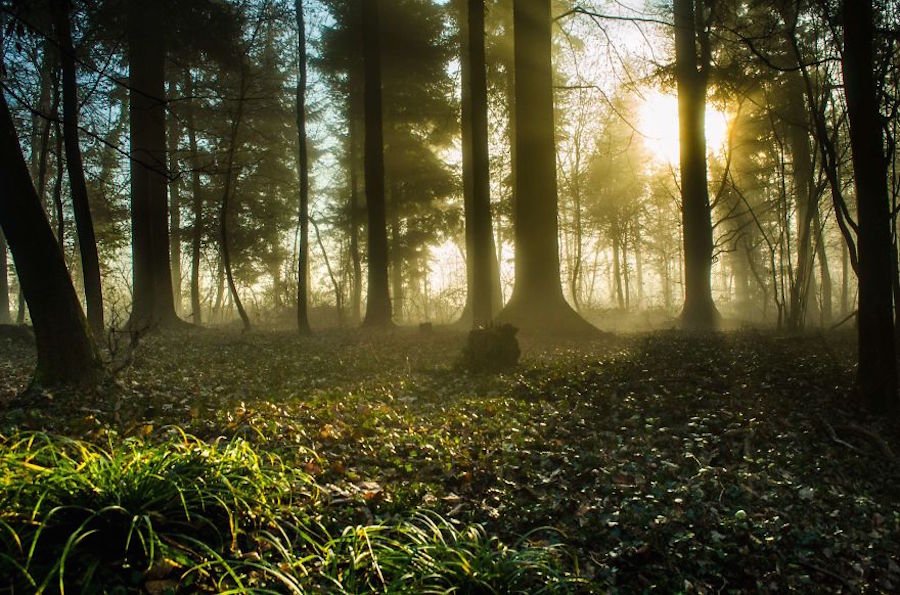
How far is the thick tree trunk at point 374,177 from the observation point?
14.5 meters

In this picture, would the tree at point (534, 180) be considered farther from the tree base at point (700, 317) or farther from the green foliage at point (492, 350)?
the tree base at point (700, 317)

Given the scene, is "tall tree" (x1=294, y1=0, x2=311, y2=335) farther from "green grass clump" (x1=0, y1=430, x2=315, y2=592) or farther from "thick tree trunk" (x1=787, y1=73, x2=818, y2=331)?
"thick tree trunk" (x1=787, y1=73, x2=818, y2=331)

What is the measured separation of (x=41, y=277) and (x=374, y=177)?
9941 mm

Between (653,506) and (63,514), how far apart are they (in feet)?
12.0

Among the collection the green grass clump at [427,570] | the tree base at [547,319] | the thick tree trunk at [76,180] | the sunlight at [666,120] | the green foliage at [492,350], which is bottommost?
the green grass clump at [427,570]

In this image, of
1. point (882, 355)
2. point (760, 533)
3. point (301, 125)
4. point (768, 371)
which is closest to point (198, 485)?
point (760, 533)

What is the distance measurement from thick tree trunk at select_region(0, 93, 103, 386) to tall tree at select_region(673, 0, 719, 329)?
12751 millimetres

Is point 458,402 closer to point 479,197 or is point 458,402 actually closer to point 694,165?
point 479,197

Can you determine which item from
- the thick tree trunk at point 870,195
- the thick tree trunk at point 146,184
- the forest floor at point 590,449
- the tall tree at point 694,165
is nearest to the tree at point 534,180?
the forest floor at point 590,449

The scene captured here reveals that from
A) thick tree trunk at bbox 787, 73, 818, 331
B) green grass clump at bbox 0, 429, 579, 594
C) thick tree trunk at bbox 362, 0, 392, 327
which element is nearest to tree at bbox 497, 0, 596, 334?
thick tree trunk at bbox 362, 0, 392, 327

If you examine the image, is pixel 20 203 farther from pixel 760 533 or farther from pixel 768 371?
pixel 768 371

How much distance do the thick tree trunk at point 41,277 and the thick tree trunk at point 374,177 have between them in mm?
9043

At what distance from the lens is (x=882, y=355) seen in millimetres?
5562

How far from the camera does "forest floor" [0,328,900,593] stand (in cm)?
329
